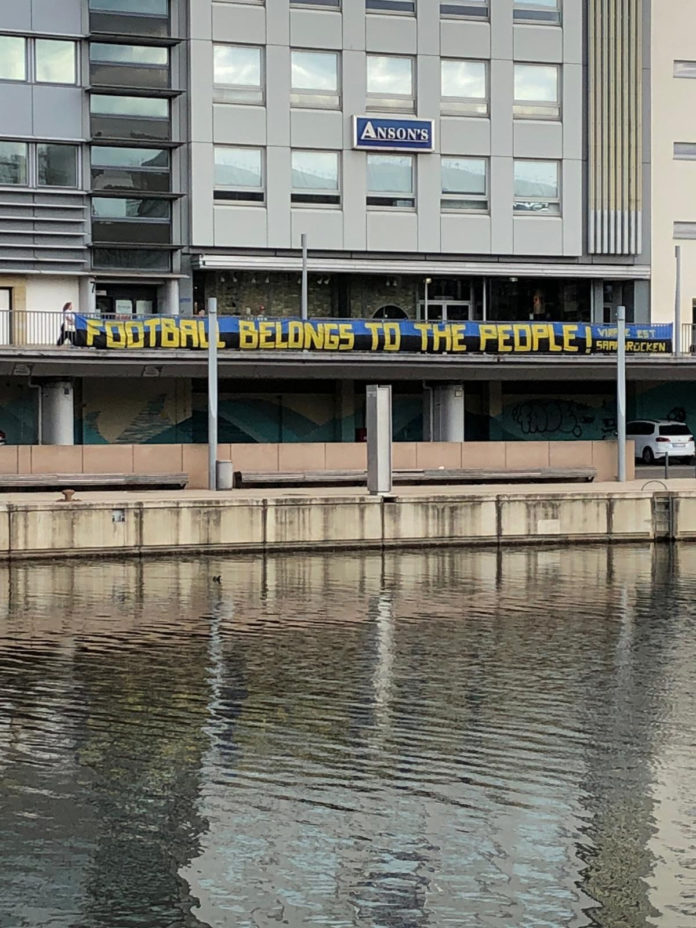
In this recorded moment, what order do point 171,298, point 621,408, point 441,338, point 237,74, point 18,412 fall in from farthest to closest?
1. point 237,74
2. point 171,298
3. point 18,412
4. point 441,338
5. point 621,408

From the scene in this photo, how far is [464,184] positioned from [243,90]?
918 centimetres

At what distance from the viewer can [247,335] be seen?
54.6 m

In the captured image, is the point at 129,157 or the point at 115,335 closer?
the point at 115,335

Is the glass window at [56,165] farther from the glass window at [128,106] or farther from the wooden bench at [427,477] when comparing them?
the wooden bench at [427,477]

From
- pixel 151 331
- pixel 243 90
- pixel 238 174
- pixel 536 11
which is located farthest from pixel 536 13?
pixel 151 331

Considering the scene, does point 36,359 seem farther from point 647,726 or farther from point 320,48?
point 647,726

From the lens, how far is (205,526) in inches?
1547

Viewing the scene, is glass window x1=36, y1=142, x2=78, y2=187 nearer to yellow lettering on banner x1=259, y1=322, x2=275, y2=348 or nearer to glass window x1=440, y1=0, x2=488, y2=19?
yellow lettering on banner x1=259, y1=322, x2=275, y2=348

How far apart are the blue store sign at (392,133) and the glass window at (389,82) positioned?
2.68 ft

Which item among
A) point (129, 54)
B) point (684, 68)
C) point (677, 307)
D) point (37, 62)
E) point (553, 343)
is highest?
point (684, 68)

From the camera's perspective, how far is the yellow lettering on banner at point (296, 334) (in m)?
55.5

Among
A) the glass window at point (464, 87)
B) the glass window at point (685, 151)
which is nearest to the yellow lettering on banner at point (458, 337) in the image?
the glass window at point (464, 87)

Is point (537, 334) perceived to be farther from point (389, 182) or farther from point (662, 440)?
point (389, 182)

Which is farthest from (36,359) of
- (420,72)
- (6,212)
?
(420,72)
